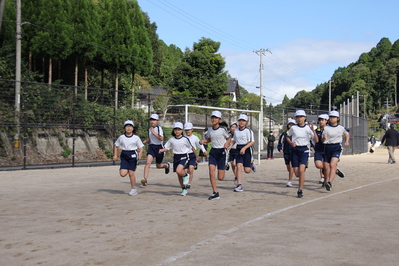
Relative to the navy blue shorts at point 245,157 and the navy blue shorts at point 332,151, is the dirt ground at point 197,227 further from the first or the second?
the navy blue shorts at point 332,151

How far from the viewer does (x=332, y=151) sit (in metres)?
11.7

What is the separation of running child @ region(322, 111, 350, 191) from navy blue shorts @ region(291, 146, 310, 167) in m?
1.05

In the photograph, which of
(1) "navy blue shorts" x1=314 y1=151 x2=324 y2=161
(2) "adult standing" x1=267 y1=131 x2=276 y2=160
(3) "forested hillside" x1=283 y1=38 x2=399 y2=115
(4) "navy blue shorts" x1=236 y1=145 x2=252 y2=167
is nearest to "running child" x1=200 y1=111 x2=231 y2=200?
(4) "navy blue shorts" x1=236 y1=145 x2=252 y2=167

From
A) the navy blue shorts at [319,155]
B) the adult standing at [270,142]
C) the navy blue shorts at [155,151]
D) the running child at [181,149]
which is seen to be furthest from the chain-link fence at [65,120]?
the running child at [181,149]

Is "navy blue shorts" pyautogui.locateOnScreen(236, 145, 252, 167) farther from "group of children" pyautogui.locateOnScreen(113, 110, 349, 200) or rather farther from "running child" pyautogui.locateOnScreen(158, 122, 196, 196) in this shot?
"running child" pyautogui.locateOnScreen(158, 122, 196, 196)

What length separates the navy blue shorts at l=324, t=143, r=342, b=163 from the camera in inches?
457

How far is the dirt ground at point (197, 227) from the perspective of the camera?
5.13 m

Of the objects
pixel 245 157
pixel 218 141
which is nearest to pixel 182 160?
pixel 218 141

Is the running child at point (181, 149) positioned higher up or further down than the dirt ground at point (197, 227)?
higher up

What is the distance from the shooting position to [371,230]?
6.45m

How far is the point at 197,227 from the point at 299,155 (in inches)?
184

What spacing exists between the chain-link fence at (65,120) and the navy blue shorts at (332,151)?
1028 cm

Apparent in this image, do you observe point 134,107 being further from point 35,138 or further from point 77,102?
point 35,138

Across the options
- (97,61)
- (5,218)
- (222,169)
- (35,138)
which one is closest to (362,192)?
(222,169)
